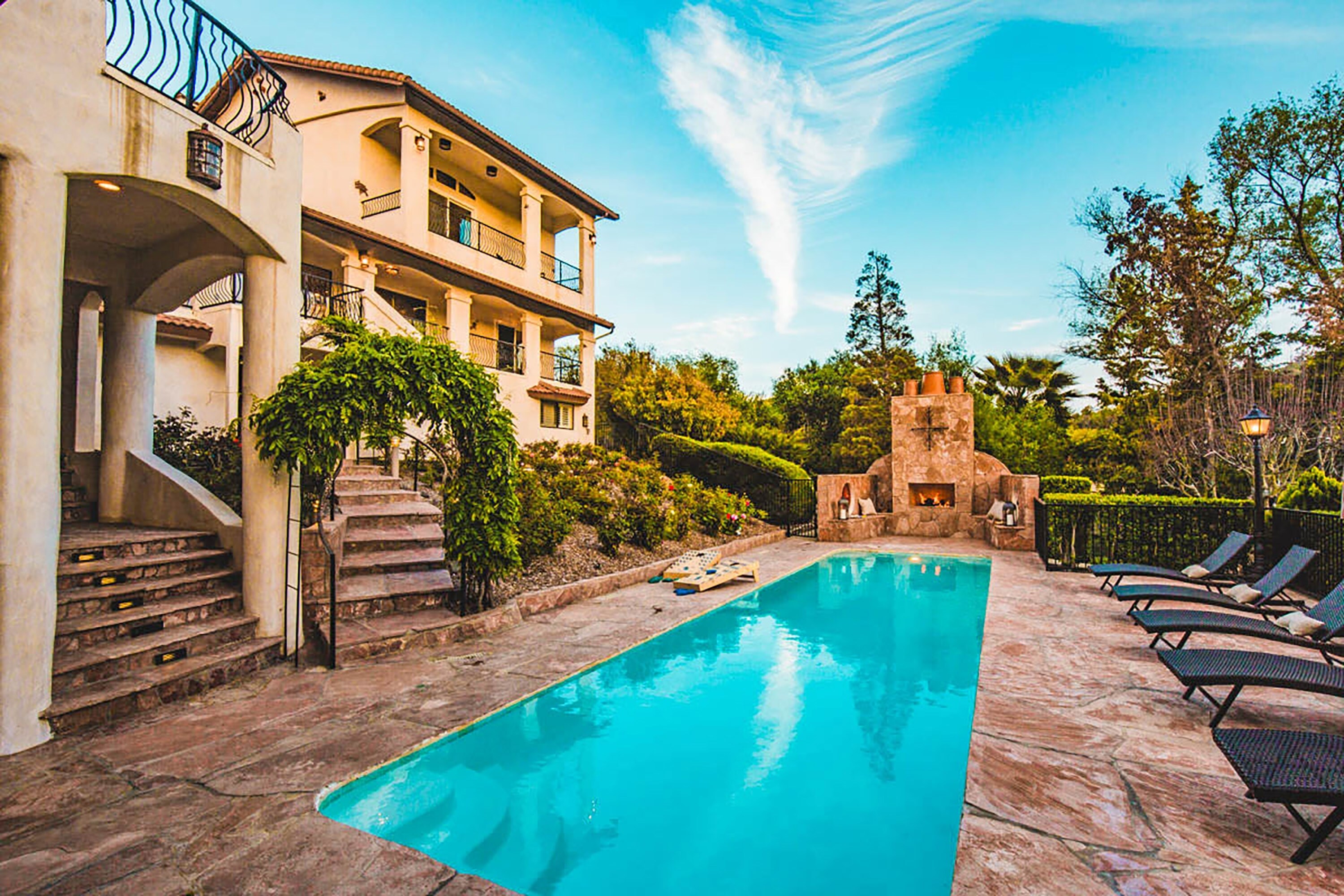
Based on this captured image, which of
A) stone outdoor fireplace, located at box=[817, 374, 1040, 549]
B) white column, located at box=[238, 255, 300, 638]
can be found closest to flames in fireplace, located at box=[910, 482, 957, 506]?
stone outdoor fireplace, located at box=[817, 374, 1040, 549]

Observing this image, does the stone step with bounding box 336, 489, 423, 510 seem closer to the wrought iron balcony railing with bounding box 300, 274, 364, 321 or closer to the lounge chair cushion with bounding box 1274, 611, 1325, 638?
the wrought iron balcony railing with bounding box 300, 274, 364, 321

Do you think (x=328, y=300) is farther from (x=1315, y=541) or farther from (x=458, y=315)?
(x=1315, y=541)

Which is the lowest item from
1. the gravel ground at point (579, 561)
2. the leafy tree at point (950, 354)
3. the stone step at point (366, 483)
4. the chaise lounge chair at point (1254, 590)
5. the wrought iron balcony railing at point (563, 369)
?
the gravel ground at point (579, 561)

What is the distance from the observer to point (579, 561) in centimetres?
949

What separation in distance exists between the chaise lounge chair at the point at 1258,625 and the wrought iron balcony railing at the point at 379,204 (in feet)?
58.4

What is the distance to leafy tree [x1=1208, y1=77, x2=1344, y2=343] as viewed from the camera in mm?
15344

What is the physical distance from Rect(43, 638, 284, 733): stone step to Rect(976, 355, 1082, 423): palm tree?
1112 inches

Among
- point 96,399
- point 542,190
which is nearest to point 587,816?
point 96,399

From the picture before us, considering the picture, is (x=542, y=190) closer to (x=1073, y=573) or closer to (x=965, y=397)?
(x=965, y=397)

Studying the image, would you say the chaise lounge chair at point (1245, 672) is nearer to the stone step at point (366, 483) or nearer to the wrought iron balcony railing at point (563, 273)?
the stone step at point (366, 483)

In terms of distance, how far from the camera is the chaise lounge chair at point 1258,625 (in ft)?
15.2

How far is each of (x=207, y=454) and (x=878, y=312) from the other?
29.0 meters

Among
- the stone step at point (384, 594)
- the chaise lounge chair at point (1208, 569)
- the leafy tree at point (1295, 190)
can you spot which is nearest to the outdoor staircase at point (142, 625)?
the stone step at point (384, 594)

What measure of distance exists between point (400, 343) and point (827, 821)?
5.31 metres
